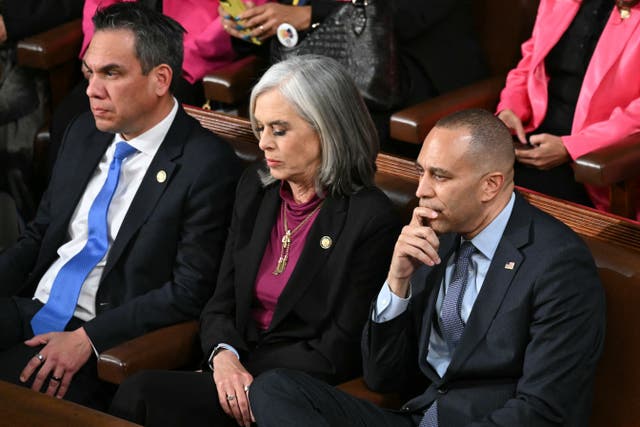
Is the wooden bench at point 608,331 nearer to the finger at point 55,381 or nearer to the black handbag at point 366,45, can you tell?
the finger at point 55,381

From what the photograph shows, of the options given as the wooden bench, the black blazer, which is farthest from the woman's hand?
the black blazer

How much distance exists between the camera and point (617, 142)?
265 centimetres

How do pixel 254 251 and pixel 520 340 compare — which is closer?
pixel 520 340

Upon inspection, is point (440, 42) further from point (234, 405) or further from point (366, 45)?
point (234, 405)

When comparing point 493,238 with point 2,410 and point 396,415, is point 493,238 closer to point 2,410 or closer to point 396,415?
point 396,415

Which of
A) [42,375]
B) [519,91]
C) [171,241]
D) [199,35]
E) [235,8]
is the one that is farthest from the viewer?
[199,35]

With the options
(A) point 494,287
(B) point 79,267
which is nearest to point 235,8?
(B) point 79,267

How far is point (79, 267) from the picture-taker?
2.74 meters

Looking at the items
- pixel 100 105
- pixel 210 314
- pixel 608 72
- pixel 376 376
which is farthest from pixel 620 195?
pixel 100 105

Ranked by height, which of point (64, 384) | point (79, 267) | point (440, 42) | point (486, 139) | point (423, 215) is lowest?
point (64, 384)

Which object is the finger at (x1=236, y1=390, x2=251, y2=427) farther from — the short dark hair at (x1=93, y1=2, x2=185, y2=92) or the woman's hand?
the woman's hand

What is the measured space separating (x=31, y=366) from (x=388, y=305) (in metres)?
0.85

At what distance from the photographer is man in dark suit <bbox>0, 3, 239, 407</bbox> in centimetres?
260

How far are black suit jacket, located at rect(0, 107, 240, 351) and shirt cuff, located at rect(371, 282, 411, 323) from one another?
0.55m
